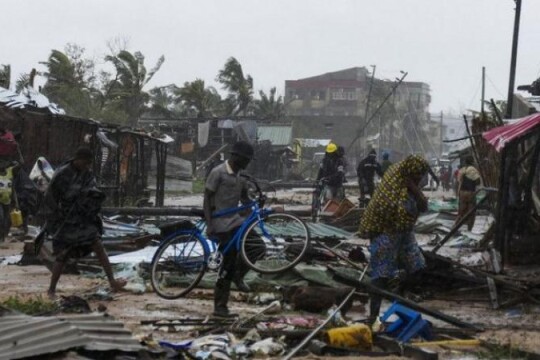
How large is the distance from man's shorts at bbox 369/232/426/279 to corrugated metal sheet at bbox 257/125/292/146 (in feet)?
136

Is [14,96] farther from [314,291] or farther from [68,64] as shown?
[68,64]

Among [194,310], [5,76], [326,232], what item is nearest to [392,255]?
[194,310]

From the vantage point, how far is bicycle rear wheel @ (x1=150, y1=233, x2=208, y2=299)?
8.77 metres

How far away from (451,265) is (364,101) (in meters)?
74.7

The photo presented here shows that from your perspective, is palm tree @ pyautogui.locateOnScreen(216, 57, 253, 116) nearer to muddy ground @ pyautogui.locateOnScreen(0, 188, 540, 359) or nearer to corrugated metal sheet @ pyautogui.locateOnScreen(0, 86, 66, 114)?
corrugated metal sheet @ pyautogui.locateOnScreen(0, 86, 66, 114)

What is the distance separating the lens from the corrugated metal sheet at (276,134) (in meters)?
49.7

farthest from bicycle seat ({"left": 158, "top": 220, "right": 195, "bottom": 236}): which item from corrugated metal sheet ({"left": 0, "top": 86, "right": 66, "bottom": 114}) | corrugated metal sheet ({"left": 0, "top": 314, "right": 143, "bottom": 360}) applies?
corrugated metal sheet ({"left": 0, "top": 86, "right": 66, "bottom": 114})

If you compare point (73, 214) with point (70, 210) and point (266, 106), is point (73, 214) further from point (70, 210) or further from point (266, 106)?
point (266, 106)

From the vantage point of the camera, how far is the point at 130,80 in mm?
41219

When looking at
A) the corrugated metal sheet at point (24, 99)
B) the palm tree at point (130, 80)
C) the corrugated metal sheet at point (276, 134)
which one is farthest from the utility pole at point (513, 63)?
the corrugated metal sheet at point (276, 134)

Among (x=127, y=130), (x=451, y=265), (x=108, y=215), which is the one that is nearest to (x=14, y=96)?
(x=127, y=130)

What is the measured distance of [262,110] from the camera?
200 feet

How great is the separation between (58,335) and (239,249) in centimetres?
294

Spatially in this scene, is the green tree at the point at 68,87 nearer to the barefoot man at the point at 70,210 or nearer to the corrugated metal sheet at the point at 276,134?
the corrugated metal sheet at the point at 276,134
